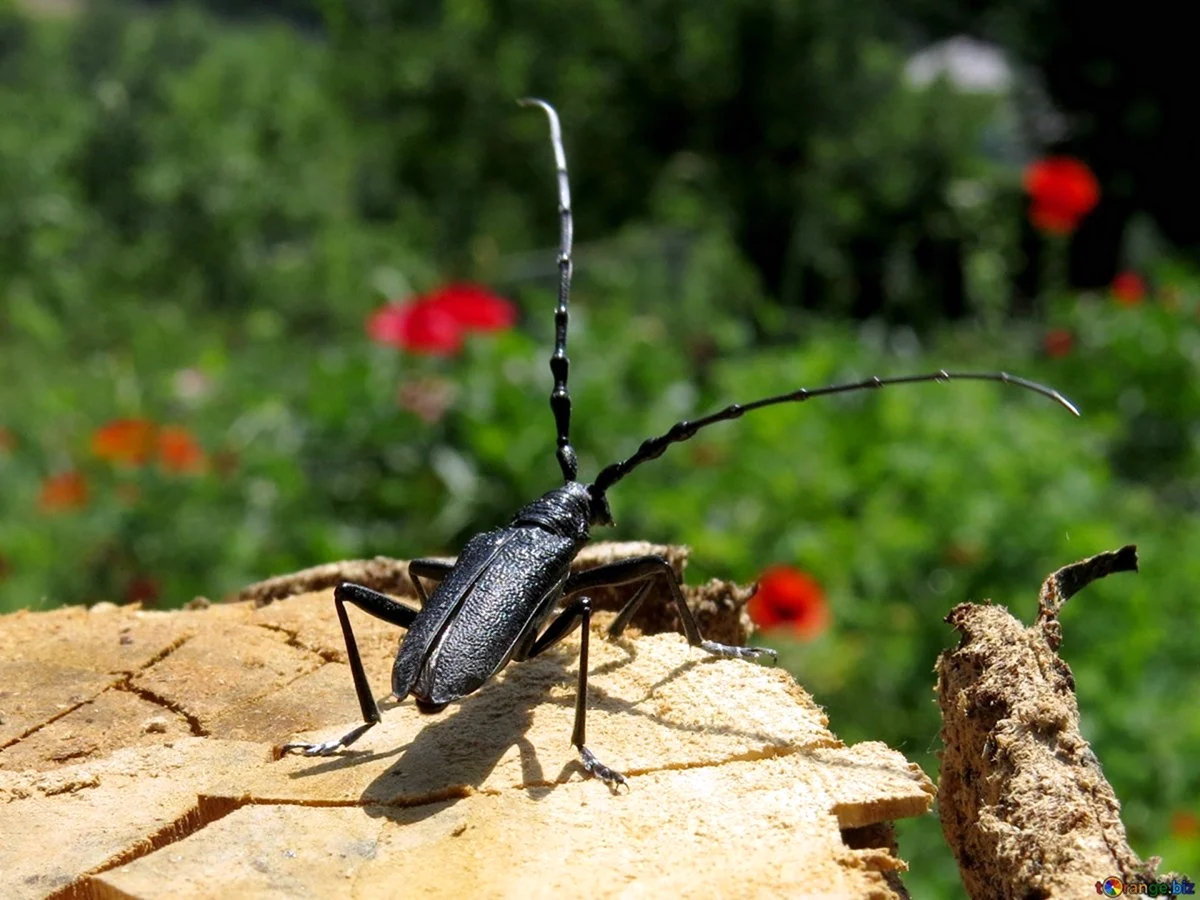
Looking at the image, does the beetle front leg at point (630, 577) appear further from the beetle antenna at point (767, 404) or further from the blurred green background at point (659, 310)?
the blurred green background at point (659, 310)

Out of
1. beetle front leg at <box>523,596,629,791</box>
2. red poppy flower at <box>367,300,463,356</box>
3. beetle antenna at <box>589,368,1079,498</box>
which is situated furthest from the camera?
red poppy flower at <box>367,300,463,356</box>

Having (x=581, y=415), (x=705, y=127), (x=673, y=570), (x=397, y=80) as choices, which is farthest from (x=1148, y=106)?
(x=673, y=570)

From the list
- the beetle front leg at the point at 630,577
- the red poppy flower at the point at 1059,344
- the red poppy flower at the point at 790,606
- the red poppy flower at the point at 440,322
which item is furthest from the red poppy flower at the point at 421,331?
the red poppy flower at the point at 1059,344

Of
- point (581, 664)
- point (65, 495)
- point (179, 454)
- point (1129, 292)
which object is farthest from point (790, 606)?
point (1129, 292)

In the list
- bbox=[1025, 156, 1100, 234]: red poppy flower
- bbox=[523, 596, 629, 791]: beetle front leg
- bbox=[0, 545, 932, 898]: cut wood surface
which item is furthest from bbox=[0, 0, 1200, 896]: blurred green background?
bbox=[0, 545, 932, 898]: cut wood surface

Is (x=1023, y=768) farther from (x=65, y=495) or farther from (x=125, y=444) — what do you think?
(x=65, y=495)

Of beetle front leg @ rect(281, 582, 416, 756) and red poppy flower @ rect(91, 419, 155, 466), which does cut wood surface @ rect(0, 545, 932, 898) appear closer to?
beetle front leg @ rect(281, 582, 416, 756)
